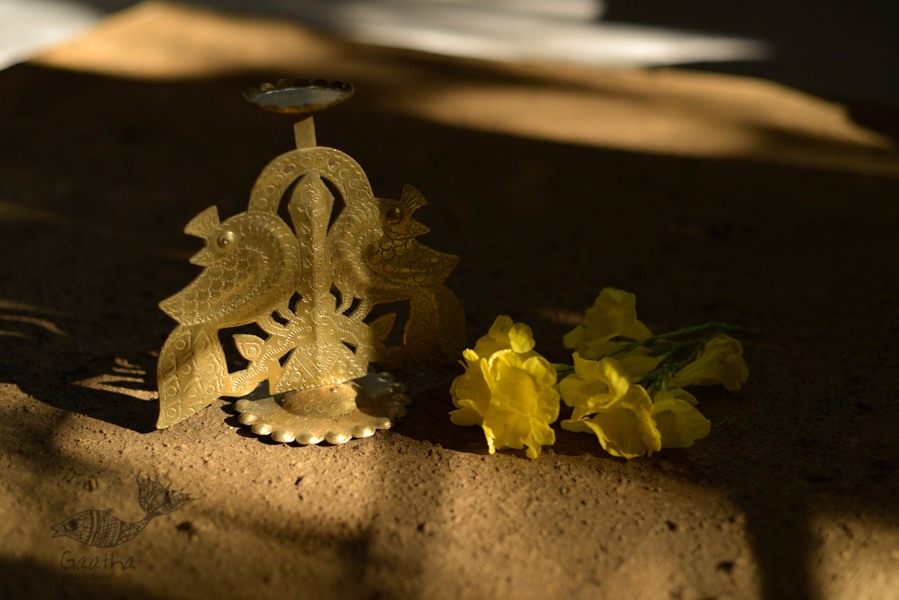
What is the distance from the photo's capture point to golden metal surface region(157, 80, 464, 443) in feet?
6.95

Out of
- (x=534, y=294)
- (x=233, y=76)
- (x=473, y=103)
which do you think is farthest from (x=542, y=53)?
(x=534, y=294)

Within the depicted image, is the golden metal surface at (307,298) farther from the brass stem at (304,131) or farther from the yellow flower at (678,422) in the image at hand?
the yellow flower at (678,422)

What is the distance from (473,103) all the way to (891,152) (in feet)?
5.23

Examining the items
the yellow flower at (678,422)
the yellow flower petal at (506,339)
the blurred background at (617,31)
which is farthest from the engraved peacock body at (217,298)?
the blurred background at (617,31)

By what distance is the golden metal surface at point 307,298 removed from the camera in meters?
2.12

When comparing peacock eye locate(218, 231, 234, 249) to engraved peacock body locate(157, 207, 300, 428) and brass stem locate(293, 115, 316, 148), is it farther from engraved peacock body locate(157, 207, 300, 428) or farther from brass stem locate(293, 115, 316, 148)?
brass stem locate(293, 115, 316, 148)

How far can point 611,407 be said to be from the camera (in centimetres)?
210

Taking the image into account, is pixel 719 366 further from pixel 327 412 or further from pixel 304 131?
pixel 304 131

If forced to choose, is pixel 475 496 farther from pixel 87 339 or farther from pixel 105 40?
pixel 105 40

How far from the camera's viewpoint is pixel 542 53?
16.2 ft

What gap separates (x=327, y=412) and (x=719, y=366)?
0.86 m

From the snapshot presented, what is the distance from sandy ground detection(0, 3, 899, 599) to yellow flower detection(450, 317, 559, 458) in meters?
0.08

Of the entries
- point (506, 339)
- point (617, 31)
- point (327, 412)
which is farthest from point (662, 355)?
point (617, 31)

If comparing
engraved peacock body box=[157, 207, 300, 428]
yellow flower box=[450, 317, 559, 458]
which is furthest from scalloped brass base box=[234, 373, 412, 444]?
yellow flower box=[450, 317, 559, 458]
